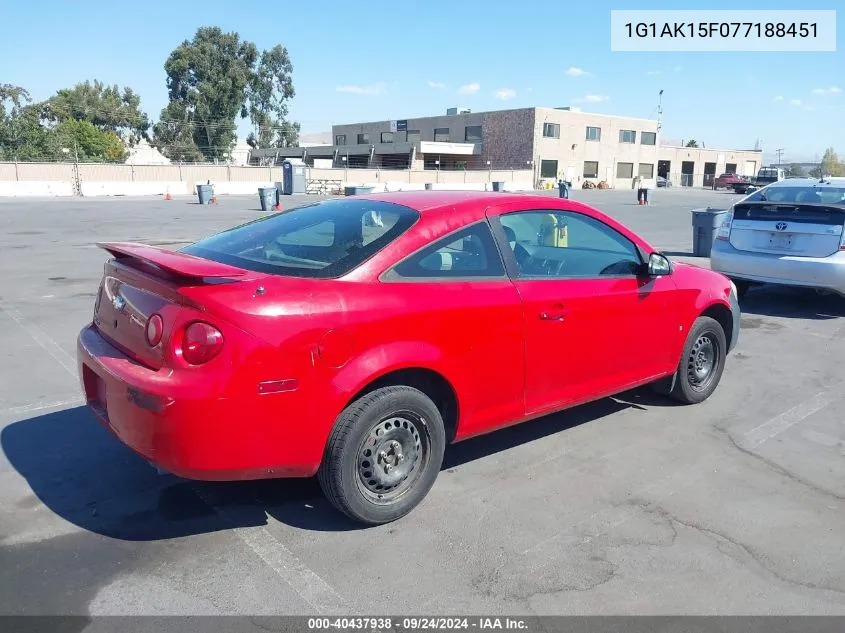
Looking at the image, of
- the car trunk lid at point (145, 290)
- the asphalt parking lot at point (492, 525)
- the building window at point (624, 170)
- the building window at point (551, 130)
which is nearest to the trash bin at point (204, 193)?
the asphalt parking lot at point (492, 525)

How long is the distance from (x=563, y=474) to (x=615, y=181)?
73.5 m

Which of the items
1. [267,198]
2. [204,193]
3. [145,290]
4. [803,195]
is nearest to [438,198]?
[145,290]

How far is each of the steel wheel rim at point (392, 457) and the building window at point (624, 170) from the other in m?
75.0

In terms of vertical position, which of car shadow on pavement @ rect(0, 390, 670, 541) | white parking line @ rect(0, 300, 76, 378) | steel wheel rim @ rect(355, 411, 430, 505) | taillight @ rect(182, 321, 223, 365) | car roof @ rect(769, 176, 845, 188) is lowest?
car shadow on pavement @ rect(0, 390, 670, 541)

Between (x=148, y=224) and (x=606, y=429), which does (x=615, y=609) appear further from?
(x=148, y=224)

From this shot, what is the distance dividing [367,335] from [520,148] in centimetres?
6637

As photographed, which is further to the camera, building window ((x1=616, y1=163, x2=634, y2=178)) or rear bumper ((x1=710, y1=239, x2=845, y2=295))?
building window ((x1=616, y1=163, x2=634, y2=178))

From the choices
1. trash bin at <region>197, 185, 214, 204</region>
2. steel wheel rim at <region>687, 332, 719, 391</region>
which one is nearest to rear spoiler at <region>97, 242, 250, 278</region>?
steel wheel rim at <region>687, 332, 719, 391</region>

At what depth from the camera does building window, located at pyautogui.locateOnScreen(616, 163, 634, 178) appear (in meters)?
73.9

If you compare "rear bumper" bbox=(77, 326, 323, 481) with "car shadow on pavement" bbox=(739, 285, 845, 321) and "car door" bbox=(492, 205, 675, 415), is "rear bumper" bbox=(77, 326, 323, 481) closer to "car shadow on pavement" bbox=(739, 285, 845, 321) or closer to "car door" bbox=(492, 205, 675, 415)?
"car door" bbox=(492, 205, 675, 415)

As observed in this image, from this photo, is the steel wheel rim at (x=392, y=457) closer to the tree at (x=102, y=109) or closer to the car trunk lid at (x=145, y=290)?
the car trunk lid at (x=145, y=290)

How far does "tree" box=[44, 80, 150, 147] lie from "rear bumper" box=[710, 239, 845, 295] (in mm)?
81674

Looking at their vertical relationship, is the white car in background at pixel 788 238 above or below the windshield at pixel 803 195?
below

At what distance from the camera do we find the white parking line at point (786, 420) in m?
4.74
